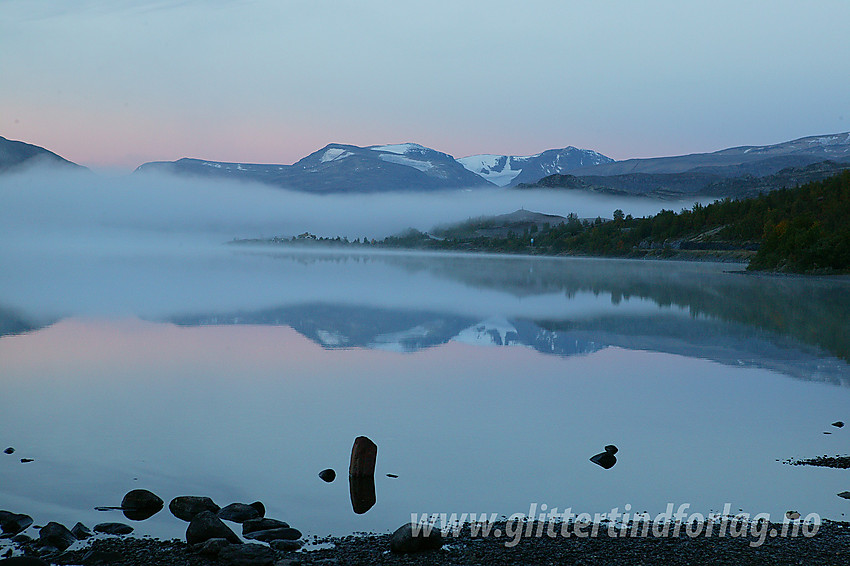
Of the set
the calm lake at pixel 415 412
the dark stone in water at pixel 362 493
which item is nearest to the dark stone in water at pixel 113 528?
the calm lake at pixel 415 412

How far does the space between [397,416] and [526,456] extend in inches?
116

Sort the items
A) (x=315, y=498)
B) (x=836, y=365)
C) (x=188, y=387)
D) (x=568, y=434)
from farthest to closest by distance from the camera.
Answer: (x=836, y=365) → (x=188, y=387) → (x=568, y=434) → (x=315, y=498)

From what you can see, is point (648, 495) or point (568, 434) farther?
point (568, 434)

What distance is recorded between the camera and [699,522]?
8164 mm

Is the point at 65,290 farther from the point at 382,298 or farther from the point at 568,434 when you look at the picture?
the point at 568,434

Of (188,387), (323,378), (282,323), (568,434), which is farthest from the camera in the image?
(282,323)

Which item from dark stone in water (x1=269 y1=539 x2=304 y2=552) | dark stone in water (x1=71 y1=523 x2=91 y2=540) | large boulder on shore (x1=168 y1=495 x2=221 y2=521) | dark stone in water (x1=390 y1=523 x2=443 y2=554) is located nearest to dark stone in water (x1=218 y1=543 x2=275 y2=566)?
dark stone in water (x1=269 y1=539 x2=304 y2=552)

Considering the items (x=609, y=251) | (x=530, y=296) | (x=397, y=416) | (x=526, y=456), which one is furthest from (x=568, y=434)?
(x=609, y=251)

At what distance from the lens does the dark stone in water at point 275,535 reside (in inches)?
299

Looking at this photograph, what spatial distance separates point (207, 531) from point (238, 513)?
0.80 meters

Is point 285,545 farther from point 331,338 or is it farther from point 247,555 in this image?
point 331,338

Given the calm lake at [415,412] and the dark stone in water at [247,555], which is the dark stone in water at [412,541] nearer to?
the calm lake at [415,412]

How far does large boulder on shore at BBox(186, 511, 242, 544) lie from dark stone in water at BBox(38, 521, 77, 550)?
1.08 m

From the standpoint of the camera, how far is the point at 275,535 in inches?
301
